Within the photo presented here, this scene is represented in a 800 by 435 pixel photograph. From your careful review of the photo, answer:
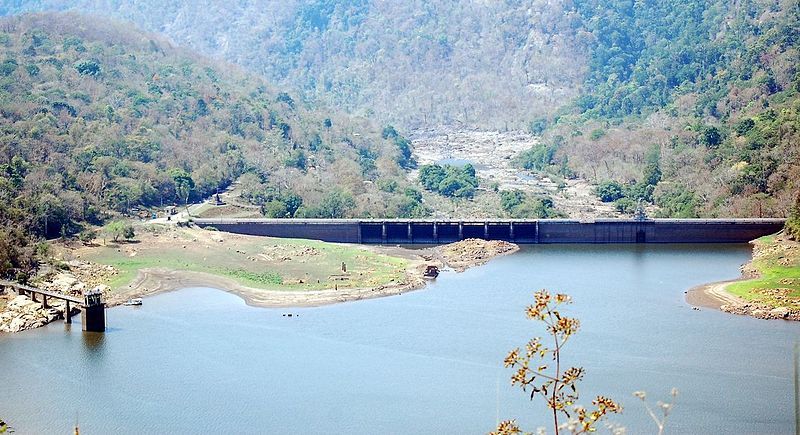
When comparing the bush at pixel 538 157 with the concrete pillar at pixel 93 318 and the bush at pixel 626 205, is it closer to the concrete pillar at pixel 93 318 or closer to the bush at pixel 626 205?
the bush at pixel 626 205

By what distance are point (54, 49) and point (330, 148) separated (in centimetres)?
3220

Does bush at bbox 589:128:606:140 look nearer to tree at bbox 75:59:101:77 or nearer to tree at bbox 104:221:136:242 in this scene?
tree at bbox 75:59:101:77

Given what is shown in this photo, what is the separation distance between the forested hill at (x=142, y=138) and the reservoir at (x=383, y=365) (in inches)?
633

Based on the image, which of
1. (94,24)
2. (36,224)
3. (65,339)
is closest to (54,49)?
(94,24)

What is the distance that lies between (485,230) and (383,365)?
40.2 meters

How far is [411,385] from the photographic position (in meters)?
51.1

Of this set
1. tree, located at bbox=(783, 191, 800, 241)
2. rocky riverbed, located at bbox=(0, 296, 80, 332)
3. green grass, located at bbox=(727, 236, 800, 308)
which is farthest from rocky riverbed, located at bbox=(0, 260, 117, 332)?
tree, located at bbox=(783, 191, 800, 241)

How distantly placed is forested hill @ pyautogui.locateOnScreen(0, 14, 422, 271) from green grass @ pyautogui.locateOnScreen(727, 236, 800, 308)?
109 feet

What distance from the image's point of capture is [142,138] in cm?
11456

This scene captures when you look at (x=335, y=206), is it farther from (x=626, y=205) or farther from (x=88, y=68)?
(x=88, y=68)

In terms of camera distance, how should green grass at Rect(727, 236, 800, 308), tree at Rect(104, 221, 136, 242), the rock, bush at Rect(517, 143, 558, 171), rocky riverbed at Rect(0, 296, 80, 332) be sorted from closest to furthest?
rocky riverbed at Rect(0, 296, 80, 332)
the rock
green grass at Rect(727, 236, 800, 308)
tree at Rect(104, 221, 136, 242)
bush at Rect(517, 143, 558, 171)

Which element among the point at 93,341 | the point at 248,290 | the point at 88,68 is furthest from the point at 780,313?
the point at 88,68

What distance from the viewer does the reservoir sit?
47.0 metres

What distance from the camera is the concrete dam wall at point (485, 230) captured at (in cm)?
9250
